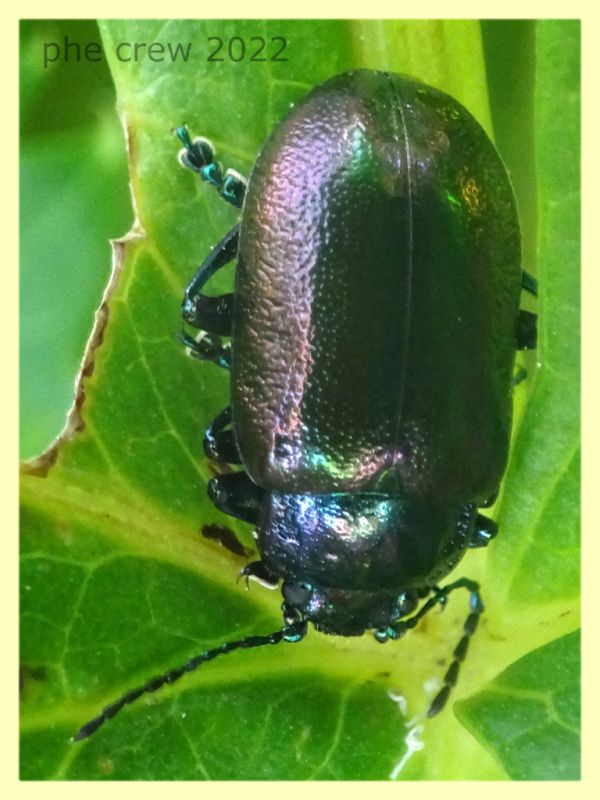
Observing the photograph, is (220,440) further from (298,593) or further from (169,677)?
(169,677)

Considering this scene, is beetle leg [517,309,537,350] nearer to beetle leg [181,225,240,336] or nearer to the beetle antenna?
beetle leg [181,225,240,336]

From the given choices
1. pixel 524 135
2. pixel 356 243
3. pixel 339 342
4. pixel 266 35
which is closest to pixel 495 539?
pixel 339 342

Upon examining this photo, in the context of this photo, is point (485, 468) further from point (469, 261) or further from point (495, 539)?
point (469, 261)

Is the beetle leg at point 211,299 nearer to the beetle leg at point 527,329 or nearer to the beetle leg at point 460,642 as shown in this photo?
the beetle leg at point 527,329

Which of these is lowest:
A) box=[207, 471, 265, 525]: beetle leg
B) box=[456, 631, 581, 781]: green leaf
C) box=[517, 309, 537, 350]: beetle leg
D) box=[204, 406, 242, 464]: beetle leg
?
box=[456, 631, 581, 781]: green leaf

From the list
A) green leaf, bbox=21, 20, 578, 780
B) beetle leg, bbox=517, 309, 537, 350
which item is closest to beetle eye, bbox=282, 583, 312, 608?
green leaf, bbox=21, 20, 578, 780

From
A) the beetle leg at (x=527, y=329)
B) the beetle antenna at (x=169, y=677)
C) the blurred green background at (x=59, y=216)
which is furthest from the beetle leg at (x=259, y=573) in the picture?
the beetle leg at (x=527, y=329)

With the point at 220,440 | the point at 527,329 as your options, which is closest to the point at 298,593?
the point at 220,440
